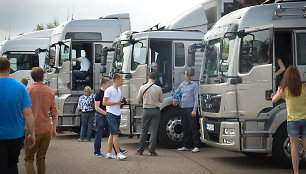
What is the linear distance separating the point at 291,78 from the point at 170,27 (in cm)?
690

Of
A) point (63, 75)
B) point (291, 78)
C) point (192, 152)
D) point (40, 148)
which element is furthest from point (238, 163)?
point (63, 75)

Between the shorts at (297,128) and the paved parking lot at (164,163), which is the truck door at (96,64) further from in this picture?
the shorts at (297,128)

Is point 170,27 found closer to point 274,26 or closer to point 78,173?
point 274,26

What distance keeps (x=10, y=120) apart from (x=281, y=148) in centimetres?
567

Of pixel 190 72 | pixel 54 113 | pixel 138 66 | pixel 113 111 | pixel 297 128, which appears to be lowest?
pixel 297 128

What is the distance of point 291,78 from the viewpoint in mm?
8875

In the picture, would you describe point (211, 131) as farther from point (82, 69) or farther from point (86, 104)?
point (82, 69)

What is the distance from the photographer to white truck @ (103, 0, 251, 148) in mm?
14453

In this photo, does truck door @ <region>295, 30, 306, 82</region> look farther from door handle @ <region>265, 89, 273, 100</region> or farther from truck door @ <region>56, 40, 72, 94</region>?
truck door @ <region>56, 40, 72, 94</region>

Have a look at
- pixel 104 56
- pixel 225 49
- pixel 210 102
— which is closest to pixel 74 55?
pixel 104 56

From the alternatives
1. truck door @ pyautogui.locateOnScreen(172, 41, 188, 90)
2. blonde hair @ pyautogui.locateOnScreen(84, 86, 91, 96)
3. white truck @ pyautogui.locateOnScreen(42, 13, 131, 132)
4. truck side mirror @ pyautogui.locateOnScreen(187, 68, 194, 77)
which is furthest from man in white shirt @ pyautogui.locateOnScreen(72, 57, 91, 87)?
truck side mirror @ pyautogui.locateOnScreen(187, 68, 194, 77)

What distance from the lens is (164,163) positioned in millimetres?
11406

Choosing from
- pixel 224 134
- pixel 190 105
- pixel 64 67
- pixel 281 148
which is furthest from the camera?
pixel 64 67

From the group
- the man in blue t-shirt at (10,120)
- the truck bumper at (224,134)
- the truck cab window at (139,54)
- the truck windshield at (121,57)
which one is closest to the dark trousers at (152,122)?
the truck bumper at (224,134)
